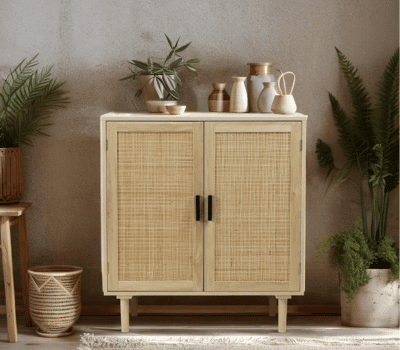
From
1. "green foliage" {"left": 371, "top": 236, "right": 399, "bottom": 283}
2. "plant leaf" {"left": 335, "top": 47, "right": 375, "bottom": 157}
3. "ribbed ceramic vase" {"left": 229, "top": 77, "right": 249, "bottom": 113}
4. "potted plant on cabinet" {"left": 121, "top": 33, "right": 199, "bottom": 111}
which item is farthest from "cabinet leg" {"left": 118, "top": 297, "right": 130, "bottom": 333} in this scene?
"plant leaf" {"left": 335, "top": 47, "right": 375, "bottom": 157}

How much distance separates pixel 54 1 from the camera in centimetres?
342

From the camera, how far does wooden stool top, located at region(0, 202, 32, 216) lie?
9.87 ft

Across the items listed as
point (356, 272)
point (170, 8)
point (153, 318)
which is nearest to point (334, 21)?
point (170, 8)

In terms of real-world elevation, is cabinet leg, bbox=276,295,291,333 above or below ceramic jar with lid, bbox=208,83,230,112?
below

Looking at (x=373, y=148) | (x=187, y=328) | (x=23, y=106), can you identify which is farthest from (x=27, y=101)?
(x=373, y=148)

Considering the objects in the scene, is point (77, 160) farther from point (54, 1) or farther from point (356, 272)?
point (356, 272)

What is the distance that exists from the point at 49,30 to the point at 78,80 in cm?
35

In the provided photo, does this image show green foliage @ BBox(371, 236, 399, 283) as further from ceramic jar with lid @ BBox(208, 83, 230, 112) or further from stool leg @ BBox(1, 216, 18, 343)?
stool leg @ BBox(1, 216, 18, 343)

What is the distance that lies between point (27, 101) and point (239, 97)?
1.29m

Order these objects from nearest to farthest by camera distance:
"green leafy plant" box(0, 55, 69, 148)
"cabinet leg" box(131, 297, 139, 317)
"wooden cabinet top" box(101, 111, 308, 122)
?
"wooden cabinet top" box(101, 111, 308, 122) < "green leafy plant" box(0, 55, 69, 148) < "cabinet leg" box(131, 297, 139, 317)

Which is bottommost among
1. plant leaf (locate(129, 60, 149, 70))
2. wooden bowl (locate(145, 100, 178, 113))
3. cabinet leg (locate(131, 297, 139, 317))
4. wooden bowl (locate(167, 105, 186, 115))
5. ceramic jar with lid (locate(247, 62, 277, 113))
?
cabinet leg (locate(131, 297, 139, 317))

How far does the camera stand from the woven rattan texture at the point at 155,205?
3.02 metres

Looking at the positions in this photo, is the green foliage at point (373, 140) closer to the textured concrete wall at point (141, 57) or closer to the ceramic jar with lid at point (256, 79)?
the textured concrete wall at point (141, 57)

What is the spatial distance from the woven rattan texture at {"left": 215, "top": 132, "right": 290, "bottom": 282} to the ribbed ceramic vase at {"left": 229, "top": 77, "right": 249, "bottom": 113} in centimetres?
29
